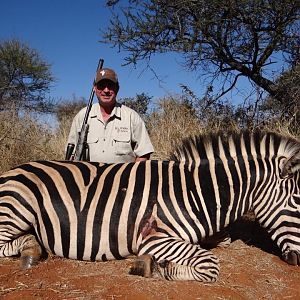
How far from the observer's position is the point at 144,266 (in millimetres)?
2695

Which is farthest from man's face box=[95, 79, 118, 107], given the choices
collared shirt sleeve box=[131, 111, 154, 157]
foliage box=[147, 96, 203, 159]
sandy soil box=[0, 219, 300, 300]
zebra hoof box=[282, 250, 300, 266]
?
zebra hoof box=[282, 250, 300, 266]

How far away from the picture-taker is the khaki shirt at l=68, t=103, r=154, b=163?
14.8 feet

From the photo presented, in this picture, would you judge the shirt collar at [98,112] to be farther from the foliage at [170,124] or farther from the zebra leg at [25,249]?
the zebra leg at [25,249]

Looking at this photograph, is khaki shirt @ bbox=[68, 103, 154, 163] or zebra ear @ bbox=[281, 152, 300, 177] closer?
zebra ear @ bbox=[281, 152, 300, 177]

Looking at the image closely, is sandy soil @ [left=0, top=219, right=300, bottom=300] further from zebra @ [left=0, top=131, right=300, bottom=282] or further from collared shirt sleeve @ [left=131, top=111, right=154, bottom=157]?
collared shirt sleeve @ [left=131, top=111, right=154, bottom=157]

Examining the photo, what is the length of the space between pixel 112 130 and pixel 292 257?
2340 millimetres

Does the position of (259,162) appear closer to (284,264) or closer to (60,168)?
(284,264)

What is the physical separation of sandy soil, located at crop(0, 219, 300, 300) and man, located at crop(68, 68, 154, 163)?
1618 mm

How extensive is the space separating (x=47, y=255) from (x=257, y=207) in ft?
5.34

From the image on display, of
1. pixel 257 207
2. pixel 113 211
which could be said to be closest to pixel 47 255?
pixel 113 211

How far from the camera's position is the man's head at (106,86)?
445 cm

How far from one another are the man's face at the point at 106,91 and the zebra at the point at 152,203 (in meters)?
1.47

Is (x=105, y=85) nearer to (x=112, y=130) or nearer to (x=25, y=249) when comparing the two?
(x=112, y=130)

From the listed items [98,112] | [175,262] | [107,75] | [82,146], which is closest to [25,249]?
[175,262]
